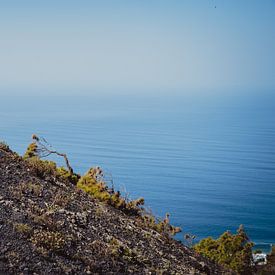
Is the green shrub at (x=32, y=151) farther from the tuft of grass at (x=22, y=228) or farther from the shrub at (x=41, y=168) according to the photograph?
the tuft of grass at (x=22, y=228)

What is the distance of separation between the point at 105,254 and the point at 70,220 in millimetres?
1692

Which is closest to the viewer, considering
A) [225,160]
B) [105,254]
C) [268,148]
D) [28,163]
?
[105,254]

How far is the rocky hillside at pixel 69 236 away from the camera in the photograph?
8.57 m

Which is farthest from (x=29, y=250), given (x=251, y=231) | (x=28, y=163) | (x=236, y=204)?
(x=236, y=204)

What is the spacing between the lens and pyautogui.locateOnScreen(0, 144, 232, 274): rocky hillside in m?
8.57

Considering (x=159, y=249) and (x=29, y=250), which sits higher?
(x=159, y=249)

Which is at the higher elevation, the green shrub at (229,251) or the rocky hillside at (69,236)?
the green shrub at (229,251)

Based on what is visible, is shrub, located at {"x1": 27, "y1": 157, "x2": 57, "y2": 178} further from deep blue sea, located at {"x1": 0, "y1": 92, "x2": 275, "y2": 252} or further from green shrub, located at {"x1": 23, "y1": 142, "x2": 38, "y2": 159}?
deep blue sea, located at {"x1": 0, "y1": 92, "x2": 275, "y2": 252}

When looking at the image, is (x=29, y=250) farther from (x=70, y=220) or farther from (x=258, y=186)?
(x=258, y=186)

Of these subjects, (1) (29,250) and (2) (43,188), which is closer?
(1) (29,250)

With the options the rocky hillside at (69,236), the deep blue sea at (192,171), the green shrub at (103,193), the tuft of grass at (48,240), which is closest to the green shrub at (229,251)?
the green shrub at (103,193)

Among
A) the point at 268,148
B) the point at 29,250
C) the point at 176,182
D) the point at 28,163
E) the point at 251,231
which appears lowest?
the point at 29,250

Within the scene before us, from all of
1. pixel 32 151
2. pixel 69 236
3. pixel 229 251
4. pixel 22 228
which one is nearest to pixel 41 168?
pixel 32 151

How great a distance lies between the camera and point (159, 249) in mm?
11797
